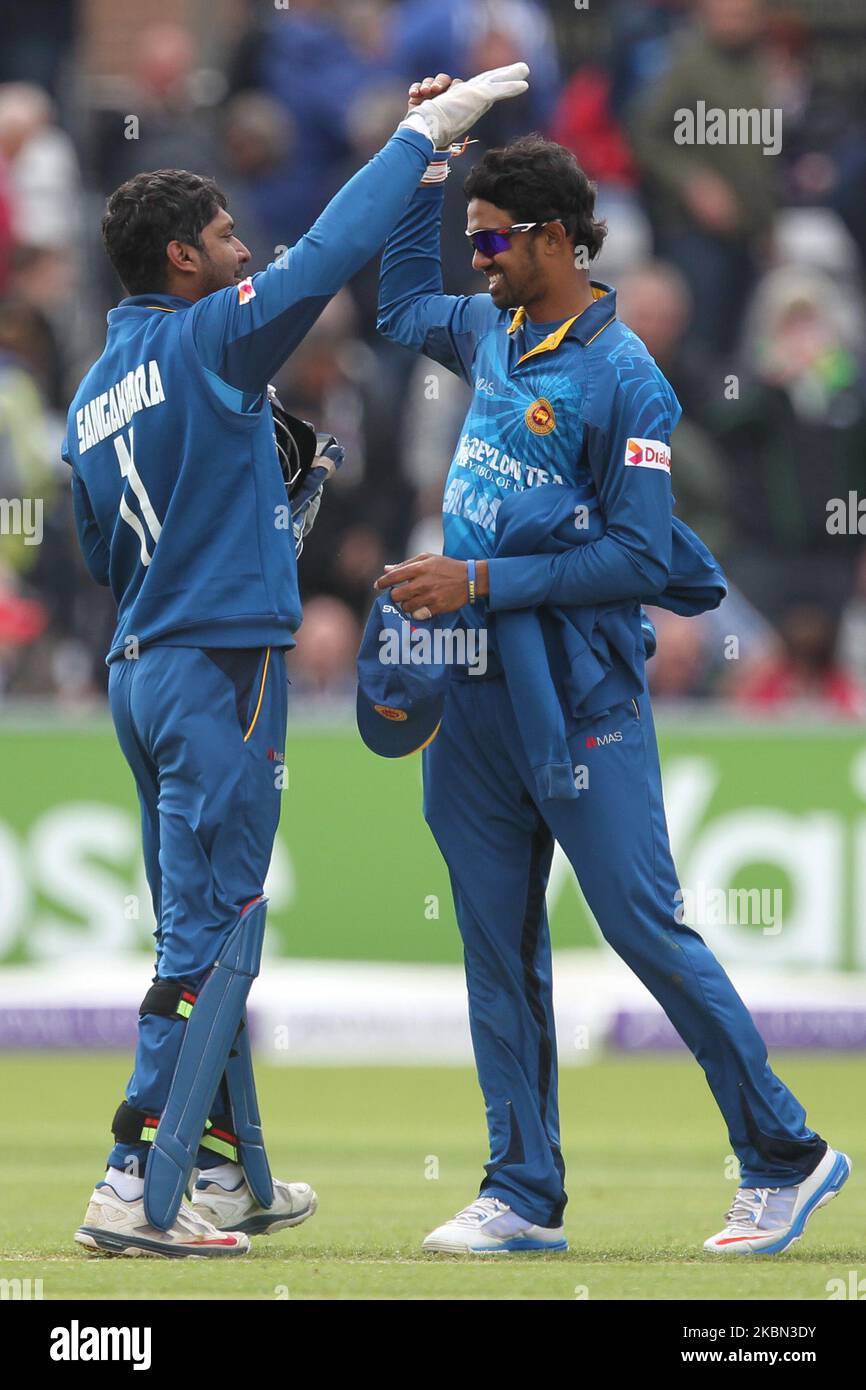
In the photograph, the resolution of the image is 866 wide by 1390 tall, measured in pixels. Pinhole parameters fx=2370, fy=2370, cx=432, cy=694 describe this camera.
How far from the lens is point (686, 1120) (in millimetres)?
9617

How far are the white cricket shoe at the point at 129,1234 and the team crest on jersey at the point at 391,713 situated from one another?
1.38m

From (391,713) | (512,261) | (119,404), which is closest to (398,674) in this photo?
(391,713)

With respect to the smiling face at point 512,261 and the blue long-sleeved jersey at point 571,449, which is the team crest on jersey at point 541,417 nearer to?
the blue long-sleeved jersey at point 571,449

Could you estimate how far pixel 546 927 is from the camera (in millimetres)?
6504

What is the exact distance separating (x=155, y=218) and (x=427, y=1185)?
334 centimetres

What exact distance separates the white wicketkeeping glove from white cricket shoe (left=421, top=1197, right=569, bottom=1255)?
2777mm

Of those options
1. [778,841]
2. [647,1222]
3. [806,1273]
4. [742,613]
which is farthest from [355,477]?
[806,1273]

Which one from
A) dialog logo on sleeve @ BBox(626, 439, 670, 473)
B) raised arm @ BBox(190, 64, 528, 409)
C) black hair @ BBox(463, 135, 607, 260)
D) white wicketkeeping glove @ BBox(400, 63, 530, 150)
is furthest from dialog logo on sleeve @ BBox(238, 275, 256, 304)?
dialog logo on sleeve @ BBox(626, 439, 670, 473)

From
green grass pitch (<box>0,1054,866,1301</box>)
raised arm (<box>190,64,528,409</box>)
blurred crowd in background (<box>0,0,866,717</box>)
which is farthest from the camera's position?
blurred crowd in background (<box>0,0,866,717</box>)

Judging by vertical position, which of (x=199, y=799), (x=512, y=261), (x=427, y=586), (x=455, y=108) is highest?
(x=455, y=108)

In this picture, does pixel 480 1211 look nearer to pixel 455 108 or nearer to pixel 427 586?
pixel 427 586

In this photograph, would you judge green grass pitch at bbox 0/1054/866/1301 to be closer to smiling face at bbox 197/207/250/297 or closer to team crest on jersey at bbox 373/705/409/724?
team crest on jersey at bbox 373/705/409/724

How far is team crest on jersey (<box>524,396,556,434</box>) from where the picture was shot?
6156 mm

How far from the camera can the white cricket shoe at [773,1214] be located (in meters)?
6.09
